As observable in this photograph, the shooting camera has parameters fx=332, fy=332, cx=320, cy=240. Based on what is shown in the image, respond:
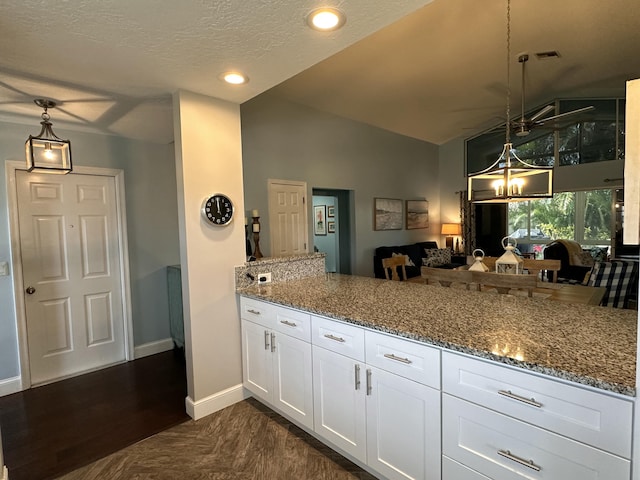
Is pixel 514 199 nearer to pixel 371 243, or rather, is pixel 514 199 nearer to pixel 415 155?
pixel 371 243

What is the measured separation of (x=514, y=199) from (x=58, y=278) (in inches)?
165

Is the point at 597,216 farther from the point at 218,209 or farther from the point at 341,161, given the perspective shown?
the point at 218,209

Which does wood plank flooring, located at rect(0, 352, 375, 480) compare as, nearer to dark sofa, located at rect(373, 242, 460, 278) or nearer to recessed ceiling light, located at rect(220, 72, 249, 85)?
recessed ceiling light, located at rect(220, 72, 249, 85)

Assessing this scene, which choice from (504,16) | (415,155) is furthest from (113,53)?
(415,155)

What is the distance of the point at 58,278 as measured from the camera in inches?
118

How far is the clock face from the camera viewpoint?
7.59ft

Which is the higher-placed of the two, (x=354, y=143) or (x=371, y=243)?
(x=354, y=143)

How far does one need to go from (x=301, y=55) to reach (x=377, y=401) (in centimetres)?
183

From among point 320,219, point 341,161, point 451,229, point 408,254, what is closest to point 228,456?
point 341,161

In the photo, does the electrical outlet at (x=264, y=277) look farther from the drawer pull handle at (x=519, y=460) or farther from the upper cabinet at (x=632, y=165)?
the upper cabinet at (x=632, y=165)

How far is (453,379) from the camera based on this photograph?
1.32 metres

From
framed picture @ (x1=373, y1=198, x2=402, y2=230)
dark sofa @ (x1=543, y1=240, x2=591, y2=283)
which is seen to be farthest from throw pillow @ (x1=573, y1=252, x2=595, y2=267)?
framed picture @ (x1=373, y1=198, x2=402, y2=230)

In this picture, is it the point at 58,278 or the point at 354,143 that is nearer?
the point at 58,278

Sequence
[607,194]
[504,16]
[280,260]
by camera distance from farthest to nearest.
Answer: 1. [607,194]
2. [504,16]
3. [280,260]
